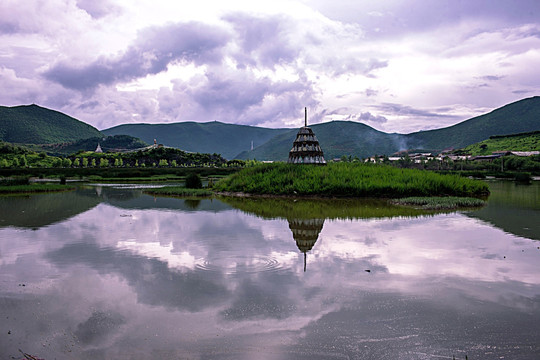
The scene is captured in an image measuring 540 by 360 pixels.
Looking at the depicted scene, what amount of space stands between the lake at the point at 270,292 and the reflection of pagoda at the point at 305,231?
14 cm

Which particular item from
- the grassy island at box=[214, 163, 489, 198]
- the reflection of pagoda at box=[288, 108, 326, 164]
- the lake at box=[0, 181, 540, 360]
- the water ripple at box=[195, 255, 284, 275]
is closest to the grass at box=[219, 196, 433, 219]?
the grassy island at box=[214, 163, 489, 198]

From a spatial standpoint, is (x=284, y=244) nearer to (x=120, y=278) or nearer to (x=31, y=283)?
(x=120, y=278)

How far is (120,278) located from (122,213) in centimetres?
1661

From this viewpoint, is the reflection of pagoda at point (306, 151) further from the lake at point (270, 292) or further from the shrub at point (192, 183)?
the lake at point (270, 292)

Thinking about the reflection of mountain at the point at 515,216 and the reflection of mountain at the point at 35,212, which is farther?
the reflection of mountain at the point at 35,212

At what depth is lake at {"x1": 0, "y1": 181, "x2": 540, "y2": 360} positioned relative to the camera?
25.6 feet

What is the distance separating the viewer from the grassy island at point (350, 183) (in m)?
39.0

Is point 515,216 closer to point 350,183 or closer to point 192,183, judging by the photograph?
point 350,183

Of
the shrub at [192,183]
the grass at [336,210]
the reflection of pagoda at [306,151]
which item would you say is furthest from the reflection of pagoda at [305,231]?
the reflection of pagoda at [306,151]

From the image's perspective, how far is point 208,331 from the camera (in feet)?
27.3

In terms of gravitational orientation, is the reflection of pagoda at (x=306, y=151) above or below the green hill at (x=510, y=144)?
below

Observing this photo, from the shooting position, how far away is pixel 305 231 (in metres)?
20.0

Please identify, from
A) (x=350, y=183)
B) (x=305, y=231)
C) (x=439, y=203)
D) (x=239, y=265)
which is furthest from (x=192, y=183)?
(x=239, y=265)

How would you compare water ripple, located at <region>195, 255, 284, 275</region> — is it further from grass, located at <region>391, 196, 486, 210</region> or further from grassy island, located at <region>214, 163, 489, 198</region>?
grassy island, located at <region>214, 163, 489, 198</region>
